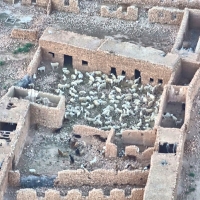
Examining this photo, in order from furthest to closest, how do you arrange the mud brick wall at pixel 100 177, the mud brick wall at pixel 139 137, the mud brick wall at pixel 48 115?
the mud brick wall at pixel 48 115 < the mud brick wall at pixel 139 137 < the mud brick wall at pixel 100 177

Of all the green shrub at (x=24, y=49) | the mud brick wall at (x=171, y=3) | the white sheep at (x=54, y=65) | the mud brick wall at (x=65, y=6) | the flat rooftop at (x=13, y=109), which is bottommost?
the white sheep at (x=54, y=65)

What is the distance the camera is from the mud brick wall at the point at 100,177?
4109cm

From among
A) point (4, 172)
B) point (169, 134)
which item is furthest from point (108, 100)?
point (4, 172)

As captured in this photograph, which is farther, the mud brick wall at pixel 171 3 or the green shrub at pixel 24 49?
the mud brick wall at pixel 171 3

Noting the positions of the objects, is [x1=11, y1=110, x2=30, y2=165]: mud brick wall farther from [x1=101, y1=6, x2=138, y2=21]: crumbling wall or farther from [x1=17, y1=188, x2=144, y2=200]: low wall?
[x1=101, y1=6, x2=138, y2=21]: crumbling wall

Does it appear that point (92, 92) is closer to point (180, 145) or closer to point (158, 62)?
point (158, 62)

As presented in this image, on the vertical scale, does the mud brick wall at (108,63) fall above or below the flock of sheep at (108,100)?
above

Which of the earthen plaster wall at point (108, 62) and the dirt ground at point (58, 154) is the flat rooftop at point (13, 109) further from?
the earthen plaster wall at point (108, 62)

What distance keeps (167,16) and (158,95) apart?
7.77 m

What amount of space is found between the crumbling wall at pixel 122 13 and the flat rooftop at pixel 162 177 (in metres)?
15.2

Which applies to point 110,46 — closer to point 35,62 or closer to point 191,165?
point 35,62

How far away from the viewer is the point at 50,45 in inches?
1980

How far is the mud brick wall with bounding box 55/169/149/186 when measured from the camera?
41.1m

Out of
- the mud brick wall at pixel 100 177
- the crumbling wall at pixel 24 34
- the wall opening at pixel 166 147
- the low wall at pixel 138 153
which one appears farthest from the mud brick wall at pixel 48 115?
the crumbling wall at pixel 24 34
